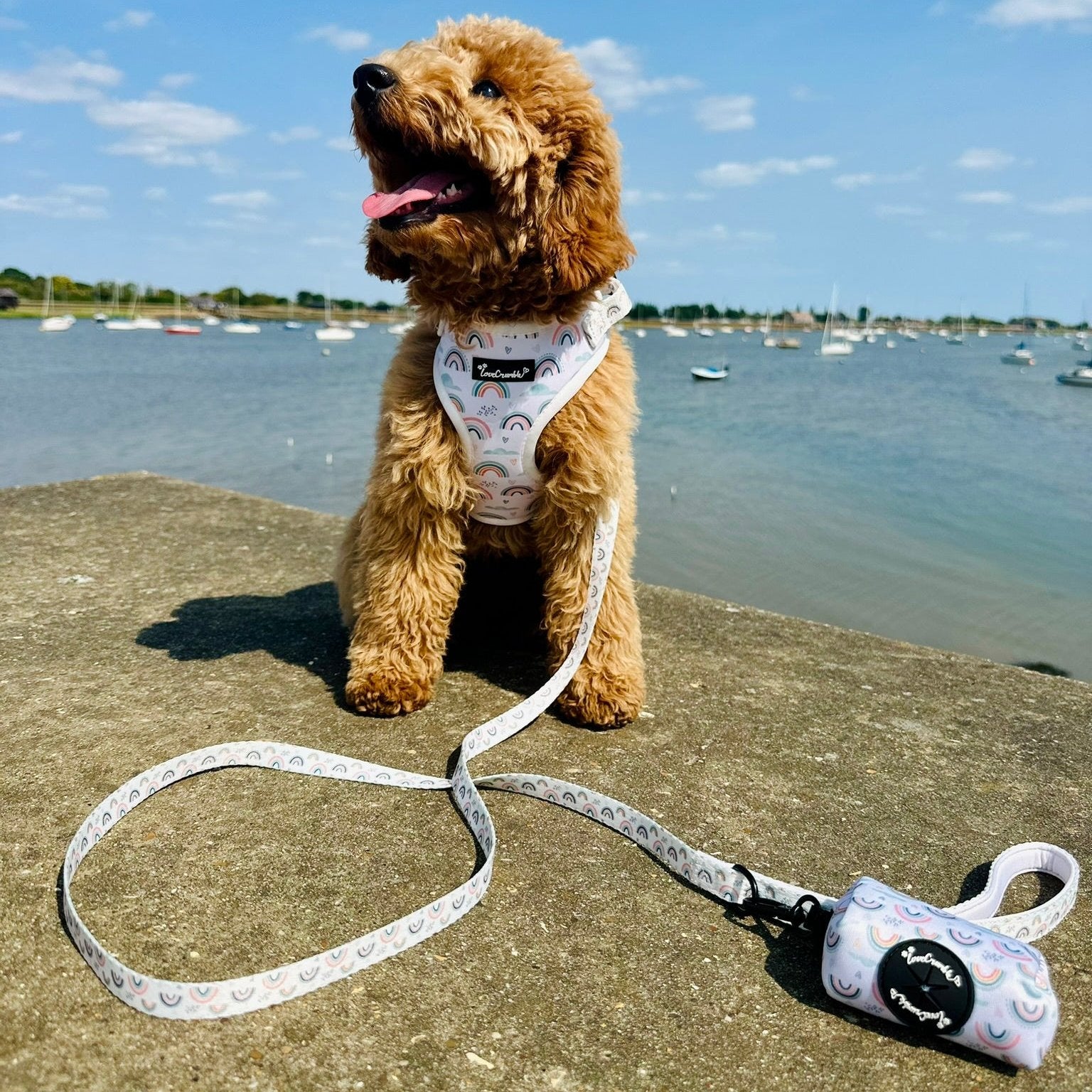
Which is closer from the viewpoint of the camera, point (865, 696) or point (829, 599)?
point (865, 696)

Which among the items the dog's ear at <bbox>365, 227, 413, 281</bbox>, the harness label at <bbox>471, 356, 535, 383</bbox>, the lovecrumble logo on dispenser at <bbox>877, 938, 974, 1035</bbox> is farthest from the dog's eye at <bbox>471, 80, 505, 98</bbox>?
the lovecrumble logo on dispenser at <bbox>877, 938, 974, 1035</bbox>

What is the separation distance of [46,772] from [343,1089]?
1.54 m

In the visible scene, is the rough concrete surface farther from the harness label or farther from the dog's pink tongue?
the dog's pink tongue

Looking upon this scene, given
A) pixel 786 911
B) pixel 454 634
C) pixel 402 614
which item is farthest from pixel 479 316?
pixel 786 911

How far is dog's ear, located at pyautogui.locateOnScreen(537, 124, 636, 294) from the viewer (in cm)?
263

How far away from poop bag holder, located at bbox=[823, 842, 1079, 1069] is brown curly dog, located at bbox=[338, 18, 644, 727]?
1.34 metres

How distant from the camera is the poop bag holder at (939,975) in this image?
5.70ft

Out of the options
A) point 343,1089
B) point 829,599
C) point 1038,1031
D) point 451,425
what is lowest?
point 829,599

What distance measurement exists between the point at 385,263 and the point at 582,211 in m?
0.66

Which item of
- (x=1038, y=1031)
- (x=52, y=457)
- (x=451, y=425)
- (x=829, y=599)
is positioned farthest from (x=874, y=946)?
(x=52, y=457)

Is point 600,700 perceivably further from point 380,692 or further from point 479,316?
point 479,316

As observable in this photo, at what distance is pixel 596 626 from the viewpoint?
10.6 ft

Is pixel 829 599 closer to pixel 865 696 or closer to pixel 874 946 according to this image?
pixel 865 696

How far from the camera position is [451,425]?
3.04m
